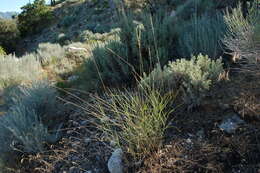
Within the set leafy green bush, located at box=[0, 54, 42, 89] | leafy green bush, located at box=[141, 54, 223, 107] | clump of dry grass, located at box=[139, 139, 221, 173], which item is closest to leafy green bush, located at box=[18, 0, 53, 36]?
leafy green bush, located at box=[0, 54, 42, 89]

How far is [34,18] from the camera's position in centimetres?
2600

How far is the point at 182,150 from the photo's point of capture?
1.98m

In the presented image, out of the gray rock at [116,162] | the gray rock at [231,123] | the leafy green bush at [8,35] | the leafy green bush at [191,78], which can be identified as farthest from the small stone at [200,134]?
the leafy green bush at [8,35]

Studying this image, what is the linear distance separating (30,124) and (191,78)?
6.00ft

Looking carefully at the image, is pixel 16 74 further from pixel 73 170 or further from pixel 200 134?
pixel 200 134

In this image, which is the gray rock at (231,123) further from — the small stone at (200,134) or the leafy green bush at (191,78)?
the leafy green bush at (191,78)

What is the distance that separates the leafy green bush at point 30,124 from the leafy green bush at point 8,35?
2329 centimetres

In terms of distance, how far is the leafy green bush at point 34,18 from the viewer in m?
26.2

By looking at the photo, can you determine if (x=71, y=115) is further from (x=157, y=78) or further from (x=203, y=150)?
(x=203, y=150)

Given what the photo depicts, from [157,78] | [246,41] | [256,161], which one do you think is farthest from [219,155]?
[246,41]

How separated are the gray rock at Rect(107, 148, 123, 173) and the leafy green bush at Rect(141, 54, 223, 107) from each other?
706 millimetres

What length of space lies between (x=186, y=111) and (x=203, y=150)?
0.57m

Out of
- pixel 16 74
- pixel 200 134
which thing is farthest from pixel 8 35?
pixel 200 134

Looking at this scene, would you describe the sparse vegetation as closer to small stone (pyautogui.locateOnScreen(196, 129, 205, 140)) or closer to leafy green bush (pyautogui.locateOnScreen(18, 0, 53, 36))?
small stone (pyautogui.locateOnScreen(196, 129, 205, 140))
